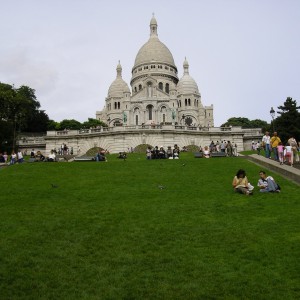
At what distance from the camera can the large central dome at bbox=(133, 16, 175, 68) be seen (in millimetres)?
116787

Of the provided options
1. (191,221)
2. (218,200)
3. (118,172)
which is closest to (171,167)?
(118,172)

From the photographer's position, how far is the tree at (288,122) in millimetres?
59812

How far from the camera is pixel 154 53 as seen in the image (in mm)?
117438

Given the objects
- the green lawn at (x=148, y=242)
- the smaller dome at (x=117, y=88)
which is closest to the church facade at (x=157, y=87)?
the smaller dome at (x=117, y=88)

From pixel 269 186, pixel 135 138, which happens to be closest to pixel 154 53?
pixel 135 138

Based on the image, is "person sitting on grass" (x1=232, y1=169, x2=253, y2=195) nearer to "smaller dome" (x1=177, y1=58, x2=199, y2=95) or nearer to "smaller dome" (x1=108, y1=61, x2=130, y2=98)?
"smaller dome" (x1=177, y1=58, x2=199, y2=95)

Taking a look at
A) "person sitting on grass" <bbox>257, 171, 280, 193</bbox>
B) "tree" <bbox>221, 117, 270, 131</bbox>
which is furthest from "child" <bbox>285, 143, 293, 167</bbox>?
"tree" <bbox>221, 117, 270, 131</bbox>

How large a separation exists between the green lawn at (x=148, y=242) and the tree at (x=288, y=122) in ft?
139

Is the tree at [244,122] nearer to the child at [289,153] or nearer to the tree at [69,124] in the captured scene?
the tree at [69,124]

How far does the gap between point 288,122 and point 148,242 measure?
54056 mm

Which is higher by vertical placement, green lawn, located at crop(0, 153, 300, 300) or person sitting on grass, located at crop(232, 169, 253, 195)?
person sitting on grass, located at crop(232, 169, 253, 195)

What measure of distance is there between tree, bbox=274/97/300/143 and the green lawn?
139ft

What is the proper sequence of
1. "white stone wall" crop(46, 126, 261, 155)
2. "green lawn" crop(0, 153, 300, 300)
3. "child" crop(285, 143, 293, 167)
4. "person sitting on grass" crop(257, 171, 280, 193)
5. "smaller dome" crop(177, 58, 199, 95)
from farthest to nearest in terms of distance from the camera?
"smaller dome" crop(177, 58, 199, 95), "white stone wall" crop(46, 126, 261, 155), "child" crop(285, 143, 293, 167), "person sitting on grass" crop(257, 171, 280, 193), "green lawn" crop(0, 153, 300, 300)

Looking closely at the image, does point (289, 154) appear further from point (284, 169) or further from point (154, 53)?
point (154, 53)
